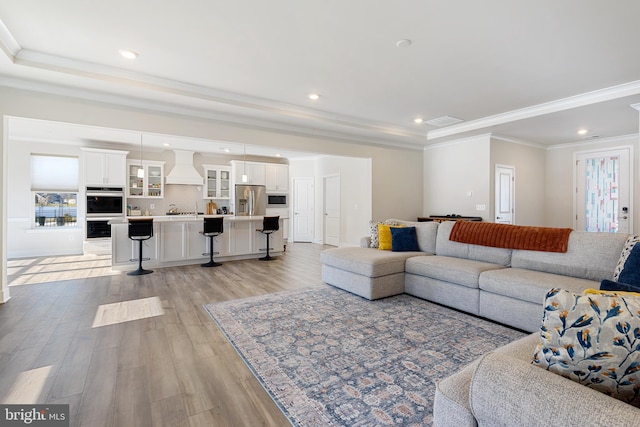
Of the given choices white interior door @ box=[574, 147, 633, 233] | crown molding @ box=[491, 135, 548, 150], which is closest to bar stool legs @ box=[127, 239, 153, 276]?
crown molding @ box=[491, 135, 548, 150]

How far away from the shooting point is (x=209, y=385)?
6.84ft

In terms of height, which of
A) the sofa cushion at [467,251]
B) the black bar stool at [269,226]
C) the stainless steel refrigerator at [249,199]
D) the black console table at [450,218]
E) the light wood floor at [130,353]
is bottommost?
the light wood floor at [130,353]

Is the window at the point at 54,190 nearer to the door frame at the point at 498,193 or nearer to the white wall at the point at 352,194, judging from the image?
the white wall at the point at 352,194

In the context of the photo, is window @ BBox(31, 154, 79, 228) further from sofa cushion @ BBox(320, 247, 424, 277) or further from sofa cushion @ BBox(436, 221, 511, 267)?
sofa cushion @ BBox(436, 221, 511, 267)

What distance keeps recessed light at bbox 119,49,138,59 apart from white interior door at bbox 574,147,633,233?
8.72 m

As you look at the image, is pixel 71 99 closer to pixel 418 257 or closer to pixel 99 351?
pixel 99 351

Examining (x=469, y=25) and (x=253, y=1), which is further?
(x=469, y=25)

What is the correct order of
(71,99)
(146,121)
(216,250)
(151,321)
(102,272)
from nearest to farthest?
(151,321), (71,99), (146,121), (102,272), (216,250)

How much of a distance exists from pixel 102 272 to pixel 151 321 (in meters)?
3.02

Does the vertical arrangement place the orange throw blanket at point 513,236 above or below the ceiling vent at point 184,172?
below

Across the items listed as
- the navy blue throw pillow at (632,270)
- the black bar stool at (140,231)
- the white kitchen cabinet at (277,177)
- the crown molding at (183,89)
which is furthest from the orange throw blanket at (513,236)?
the white kitchen cabinet at (277,177)

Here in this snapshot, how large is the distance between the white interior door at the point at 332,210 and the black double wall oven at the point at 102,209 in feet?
17.1

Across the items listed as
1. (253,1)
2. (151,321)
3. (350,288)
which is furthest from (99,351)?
(253,1)

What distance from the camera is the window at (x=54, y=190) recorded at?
704cm
